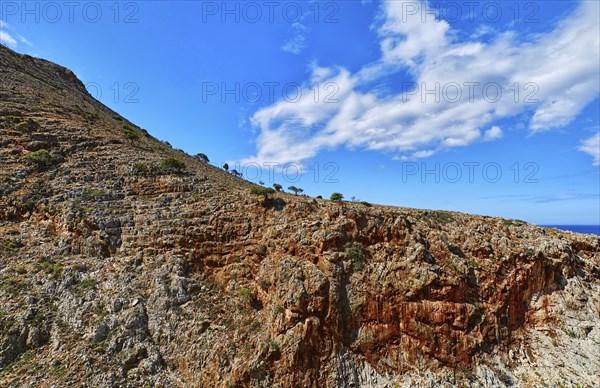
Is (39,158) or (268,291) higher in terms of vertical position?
(39,158)

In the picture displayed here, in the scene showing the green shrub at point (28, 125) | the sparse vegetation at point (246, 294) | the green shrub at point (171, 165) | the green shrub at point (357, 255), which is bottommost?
the sparse vegetation at point (246, 294)

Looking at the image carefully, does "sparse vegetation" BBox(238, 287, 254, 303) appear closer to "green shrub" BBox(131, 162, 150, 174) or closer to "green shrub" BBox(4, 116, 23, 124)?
"green shrub" BBox(131, 162, 150, 174)

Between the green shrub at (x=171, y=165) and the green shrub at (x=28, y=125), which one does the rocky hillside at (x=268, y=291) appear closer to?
the green shrub at (x=171, y=165)

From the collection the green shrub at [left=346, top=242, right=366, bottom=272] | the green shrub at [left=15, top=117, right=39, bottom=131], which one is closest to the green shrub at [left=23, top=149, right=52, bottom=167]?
the green shrub at [left=15, top=117, right=39, bottom=131]

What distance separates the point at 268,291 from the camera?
21031mm

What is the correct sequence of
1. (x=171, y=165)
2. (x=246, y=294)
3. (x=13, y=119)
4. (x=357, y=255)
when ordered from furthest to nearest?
(x=13, y=119), (x=171, y=165), (x=357, y=255), (x=246, y=294)

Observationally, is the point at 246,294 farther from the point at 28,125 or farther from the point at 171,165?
the point at 28,125

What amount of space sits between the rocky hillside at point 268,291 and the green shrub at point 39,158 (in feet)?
0.65

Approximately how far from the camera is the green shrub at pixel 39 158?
28.1m

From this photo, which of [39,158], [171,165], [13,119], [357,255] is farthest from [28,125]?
[357,255]

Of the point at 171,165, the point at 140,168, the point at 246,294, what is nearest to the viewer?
the point at 246,294

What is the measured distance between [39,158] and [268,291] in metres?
26.0

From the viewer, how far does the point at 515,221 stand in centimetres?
2834

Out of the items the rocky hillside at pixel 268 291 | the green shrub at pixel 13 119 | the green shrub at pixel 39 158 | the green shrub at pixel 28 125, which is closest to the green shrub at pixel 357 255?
the rocky hillside at pixel 268 291
